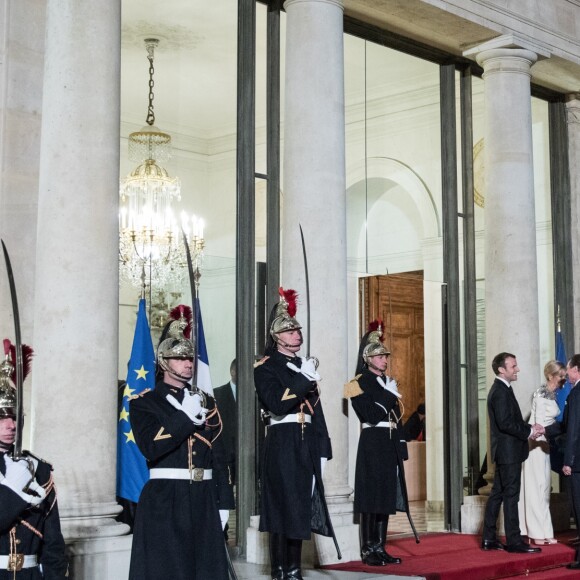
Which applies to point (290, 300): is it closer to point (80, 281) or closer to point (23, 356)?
point (80, 281)

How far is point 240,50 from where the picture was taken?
32.2ft

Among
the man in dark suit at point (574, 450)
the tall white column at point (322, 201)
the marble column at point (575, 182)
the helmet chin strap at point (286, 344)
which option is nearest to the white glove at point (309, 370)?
the helmet chin strap at point (286, 344)

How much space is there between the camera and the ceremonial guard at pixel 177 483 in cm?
550

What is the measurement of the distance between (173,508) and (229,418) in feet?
12.4

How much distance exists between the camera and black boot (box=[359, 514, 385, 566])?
866 centimetres

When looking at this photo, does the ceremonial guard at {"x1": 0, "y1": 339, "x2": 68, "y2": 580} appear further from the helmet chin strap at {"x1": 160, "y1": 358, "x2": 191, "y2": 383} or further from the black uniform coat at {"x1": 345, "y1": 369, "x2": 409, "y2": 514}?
the black uniform coat at {"x1": 345, "y1": 369, "x2": 409, "y2": 514}

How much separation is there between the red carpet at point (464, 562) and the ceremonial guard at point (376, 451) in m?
0.28

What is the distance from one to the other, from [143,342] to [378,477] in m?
2.27

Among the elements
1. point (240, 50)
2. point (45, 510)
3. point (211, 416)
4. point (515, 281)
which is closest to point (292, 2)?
point (240, 50)

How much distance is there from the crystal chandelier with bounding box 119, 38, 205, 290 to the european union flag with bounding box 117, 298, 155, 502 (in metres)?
0.73

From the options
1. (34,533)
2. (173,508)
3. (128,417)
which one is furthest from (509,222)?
(34,533)

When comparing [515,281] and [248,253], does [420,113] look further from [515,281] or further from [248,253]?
[248,253]

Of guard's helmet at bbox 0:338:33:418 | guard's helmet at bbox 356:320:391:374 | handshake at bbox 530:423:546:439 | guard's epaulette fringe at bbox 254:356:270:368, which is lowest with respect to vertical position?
handshake at bbox 530:423:546:439

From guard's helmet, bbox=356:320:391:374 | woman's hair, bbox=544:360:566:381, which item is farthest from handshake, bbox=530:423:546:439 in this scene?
guard's helmet, bbox=356:320:391:374
